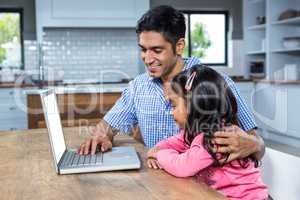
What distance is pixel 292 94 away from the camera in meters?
4.80

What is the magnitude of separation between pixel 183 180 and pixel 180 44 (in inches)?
30.0

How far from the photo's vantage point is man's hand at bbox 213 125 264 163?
3.66 feet

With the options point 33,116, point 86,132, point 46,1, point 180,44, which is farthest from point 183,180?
point 46,1

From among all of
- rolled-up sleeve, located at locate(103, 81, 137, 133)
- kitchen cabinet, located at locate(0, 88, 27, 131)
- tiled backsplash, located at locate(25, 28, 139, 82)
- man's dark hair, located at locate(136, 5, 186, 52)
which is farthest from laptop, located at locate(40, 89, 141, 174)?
tiled backsplash, located at locate(25, 28, 139, 82)

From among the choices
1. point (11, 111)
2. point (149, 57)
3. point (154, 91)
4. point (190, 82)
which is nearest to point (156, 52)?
point (149, 57)

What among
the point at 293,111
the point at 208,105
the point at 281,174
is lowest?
the point at 293,111

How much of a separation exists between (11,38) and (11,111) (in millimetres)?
1134

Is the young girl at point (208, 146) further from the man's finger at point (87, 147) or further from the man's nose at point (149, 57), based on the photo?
the man's nose at point (149, 57)

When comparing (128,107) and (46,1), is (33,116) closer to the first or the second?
(46,1)

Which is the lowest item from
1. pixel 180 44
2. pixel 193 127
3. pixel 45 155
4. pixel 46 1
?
pixel 45 155

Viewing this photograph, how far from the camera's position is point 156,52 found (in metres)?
1.66

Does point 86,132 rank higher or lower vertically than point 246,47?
lower

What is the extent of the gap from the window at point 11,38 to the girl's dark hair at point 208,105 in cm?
473

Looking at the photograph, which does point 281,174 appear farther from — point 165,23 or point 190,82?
point 165,23
